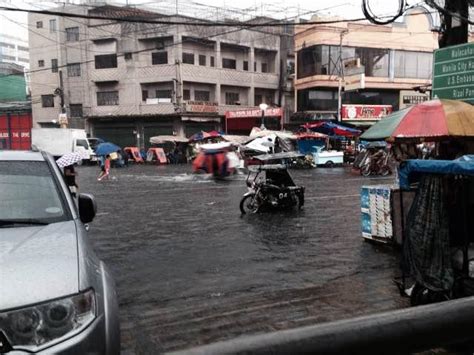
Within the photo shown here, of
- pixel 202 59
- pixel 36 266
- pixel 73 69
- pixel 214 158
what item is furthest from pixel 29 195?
pixel 73 69

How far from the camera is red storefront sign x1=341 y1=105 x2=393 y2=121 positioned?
41.0 m

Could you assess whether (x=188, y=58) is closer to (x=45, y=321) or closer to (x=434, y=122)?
(x=434, y=122)

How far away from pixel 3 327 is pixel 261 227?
8.27 metres

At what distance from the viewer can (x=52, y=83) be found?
168 feet

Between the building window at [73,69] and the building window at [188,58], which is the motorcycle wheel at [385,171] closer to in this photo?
the building window at [188,58]

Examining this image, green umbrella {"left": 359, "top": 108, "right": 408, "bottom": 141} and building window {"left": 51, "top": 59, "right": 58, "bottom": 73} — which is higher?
building window {"left": 51, "top": 59, "right": 58, "bottom": 73}

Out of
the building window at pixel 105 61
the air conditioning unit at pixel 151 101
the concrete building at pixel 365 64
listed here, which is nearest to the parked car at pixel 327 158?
the concrete building at pixel 365 64

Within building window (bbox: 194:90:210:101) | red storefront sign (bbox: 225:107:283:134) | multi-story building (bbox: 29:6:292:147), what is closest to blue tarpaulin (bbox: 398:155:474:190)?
red storefront sign (bbox: 225:107:283:134)

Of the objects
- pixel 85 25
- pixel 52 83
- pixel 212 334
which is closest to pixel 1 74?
pixel 52 83

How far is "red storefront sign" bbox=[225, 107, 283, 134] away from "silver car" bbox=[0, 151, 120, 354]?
4114 cm

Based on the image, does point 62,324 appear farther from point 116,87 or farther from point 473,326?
point 116,87

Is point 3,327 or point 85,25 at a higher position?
point 85,25

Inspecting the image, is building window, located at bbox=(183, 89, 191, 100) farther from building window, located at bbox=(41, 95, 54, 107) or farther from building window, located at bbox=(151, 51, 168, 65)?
building window, located at bbox=(41, 95, 54, 107)

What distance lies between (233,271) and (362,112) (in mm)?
37220
